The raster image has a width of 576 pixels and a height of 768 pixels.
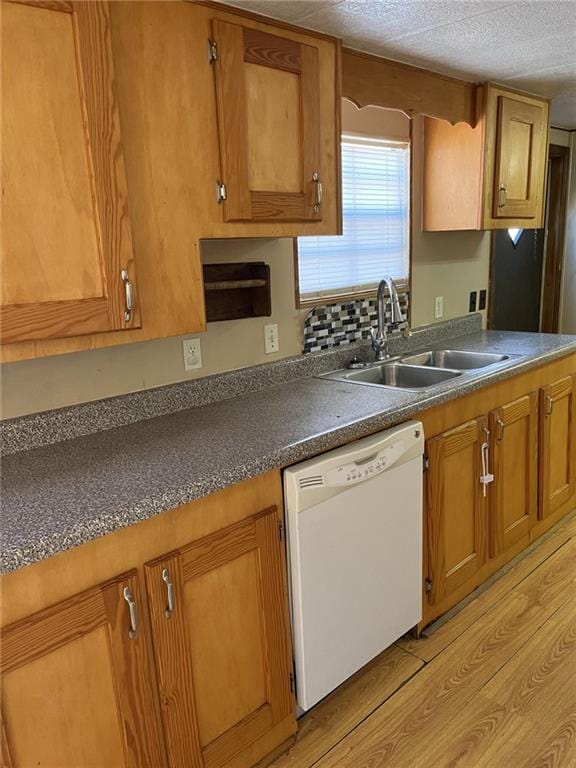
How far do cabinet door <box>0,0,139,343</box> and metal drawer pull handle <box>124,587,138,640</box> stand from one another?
2.04ft

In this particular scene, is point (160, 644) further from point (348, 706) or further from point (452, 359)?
point (452, 359)

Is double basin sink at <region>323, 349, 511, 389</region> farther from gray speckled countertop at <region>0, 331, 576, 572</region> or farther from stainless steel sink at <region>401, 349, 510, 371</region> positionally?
gray speckled countertop at <region>0, 331, 576, 572</region>

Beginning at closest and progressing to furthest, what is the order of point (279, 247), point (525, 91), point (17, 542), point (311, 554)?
1. point (17, 542)
2. point (311, 554)
3. point (279, 247)
4. point (525, 91)

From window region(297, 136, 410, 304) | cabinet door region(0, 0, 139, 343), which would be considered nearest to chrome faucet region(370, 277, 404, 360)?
window region(297, 136, 410, 304)

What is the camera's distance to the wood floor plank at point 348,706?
5.65 ft

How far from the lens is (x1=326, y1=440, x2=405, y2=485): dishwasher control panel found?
1.63m

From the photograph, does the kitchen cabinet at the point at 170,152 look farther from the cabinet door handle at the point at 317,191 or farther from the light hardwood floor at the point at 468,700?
the light hardwood floor at the point at 468,700

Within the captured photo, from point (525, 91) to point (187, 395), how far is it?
2.29 metres

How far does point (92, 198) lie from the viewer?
138 centimetres

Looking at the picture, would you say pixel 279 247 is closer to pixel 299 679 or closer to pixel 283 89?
pixel 283 89

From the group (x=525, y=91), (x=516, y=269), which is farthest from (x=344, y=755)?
(x=516, y=269)

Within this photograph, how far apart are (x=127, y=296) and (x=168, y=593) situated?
2.42 feet

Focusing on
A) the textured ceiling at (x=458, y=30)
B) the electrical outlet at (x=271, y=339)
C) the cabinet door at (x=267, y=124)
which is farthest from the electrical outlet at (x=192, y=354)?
the textured ceiling at (x=458, y=30)

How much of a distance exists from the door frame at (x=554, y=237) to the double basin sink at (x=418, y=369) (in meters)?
2.17
